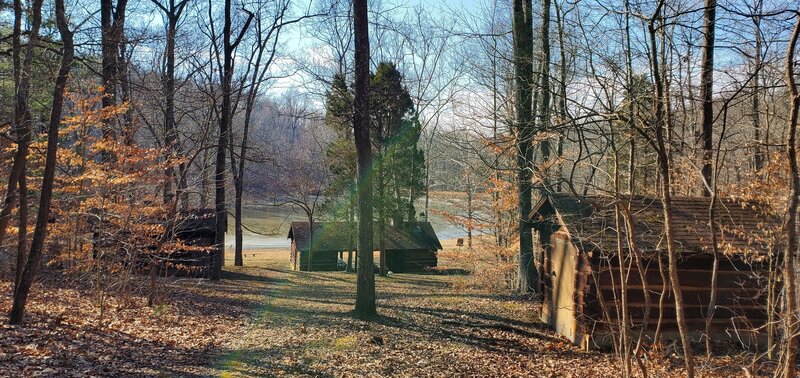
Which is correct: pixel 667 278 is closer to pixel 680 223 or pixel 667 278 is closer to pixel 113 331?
pixel 680 223

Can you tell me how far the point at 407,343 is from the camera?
11.0 meters

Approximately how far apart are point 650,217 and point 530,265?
653 centimetres

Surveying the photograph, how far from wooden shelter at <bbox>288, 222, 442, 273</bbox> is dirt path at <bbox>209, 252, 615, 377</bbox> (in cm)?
1702

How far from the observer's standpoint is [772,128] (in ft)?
52.6

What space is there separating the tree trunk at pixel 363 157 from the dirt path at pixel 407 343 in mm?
665

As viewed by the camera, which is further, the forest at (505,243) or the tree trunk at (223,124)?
the tree trunk at (223,124)

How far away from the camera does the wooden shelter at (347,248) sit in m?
34.0

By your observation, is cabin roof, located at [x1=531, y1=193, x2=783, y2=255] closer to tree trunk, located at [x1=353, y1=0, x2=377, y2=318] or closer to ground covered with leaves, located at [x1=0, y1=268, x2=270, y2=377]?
tree trunk, located at [x1=353, y1=0, x2=377, y2=318]

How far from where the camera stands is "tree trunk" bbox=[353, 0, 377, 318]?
42.1 ft

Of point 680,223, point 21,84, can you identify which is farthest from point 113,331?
point 680,223

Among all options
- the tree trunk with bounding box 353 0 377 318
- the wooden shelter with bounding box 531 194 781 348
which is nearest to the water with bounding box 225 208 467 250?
the tree trunk with bounding box 353 0 377 318

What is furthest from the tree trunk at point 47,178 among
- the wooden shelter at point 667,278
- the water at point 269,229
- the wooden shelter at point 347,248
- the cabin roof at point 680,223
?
the water at point 269,229

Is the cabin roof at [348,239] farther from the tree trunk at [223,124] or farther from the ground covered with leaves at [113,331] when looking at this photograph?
the ground covered with leaves at [113,331]

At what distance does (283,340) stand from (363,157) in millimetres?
4326
